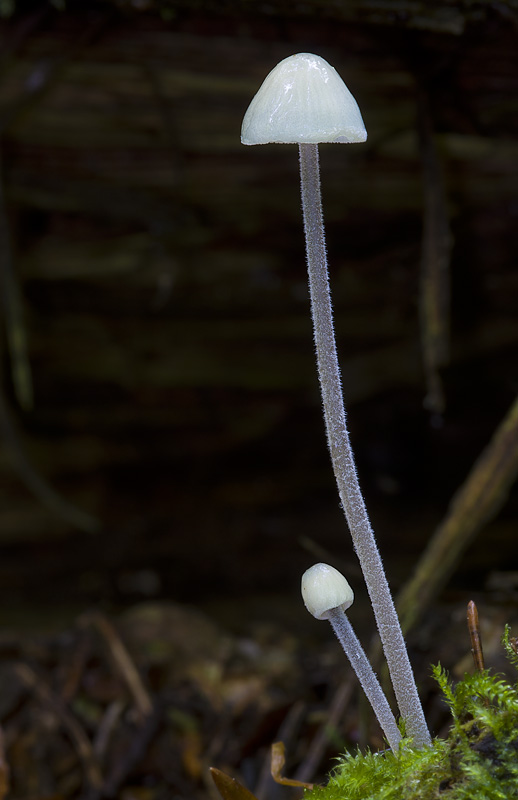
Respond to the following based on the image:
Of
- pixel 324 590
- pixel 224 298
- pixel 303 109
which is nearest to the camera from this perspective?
pixel 303 109

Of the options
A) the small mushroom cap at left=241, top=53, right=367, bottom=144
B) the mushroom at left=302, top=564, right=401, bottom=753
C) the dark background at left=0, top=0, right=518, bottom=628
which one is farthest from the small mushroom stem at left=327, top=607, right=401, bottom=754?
the small mushroom cap at left=241, top=53, right=367, bottom=144

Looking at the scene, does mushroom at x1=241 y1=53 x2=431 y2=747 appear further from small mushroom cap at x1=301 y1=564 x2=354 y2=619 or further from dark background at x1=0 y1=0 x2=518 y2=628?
dark background at x1=0 y1=0 x2=518 y2=628

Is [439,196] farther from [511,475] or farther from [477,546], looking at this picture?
[477,546]

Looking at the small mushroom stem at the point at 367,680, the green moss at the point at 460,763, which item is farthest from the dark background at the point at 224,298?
the green moss at the point at 460,763

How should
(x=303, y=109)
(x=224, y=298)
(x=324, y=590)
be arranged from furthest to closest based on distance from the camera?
(x=224, y=298)
(x=324, y=590)
(x=303, y=109)

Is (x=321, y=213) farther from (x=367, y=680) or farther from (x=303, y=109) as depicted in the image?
(x=367, y=680)

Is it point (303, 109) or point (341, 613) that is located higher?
point (303, 109)

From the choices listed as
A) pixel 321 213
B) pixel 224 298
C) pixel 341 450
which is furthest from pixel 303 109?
pixel 224 298
